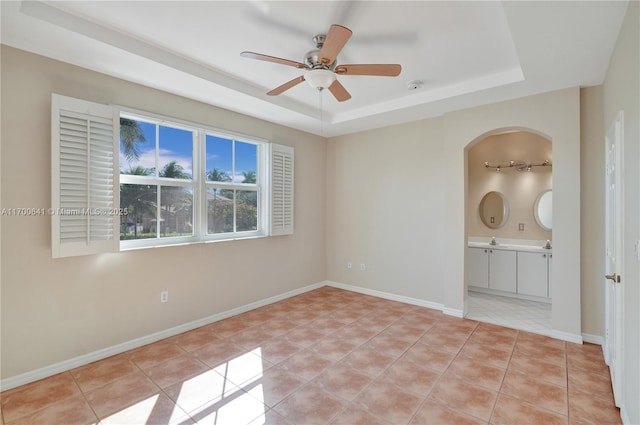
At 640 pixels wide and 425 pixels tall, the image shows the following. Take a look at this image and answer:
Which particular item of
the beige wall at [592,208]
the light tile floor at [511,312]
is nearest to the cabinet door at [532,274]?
the light tile floor at [511,312]

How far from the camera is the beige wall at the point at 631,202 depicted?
5.42 feet

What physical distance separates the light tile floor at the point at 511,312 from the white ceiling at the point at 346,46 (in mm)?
2682

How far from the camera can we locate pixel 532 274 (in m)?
4.40

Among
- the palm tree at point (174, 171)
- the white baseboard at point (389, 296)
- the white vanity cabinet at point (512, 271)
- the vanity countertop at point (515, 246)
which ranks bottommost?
the white baseboard at point (389, 296)

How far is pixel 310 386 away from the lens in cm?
239

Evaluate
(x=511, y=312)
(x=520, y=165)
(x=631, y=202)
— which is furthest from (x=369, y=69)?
(x=520, y=165)

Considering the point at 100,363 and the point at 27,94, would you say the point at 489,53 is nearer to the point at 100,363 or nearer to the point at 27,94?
the point at 27,94

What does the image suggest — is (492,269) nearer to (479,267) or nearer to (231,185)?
(479,267)

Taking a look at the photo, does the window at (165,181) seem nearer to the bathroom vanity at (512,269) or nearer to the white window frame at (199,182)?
the white window frame at (199,182)

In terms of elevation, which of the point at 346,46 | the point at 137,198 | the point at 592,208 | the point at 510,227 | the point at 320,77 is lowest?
the point at 510,227

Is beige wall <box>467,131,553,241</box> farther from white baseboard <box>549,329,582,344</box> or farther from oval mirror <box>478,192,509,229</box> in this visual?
white baseboard <box>549,329,582,344</box>

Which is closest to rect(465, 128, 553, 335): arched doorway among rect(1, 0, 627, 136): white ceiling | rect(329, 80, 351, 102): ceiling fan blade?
rect(1, 0, 627, 136): white ceiling

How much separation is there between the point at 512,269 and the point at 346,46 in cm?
404

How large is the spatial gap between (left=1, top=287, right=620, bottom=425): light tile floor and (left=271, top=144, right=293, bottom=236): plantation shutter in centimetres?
151
